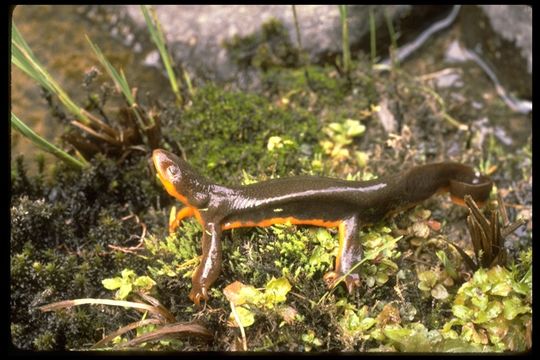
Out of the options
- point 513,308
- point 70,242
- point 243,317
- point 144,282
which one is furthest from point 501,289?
point 70,242

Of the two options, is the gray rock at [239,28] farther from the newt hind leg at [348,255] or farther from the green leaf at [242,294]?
the green leaf at [242,294]

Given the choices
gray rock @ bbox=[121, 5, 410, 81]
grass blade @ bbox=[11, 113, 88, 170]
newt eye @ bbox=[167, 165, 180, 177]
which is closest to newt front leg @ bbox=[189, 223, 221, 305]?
newt eye @ bbox=[167, 165, 180, 177]

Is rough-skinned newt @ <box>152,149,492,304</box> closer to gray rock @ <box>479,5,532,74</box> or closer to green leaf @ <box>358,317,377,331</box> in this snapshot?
green leaf @ <box>358,317,377,331</box>

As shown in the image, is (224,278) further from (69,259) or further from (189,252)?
(69,259)

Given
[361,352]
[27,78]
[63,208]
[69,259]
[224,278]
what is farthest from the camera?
[27,78]

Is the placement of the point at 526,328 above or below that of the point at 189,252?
below

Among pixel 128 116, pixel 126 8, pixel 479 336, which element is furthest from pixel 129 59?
pixel 479 336

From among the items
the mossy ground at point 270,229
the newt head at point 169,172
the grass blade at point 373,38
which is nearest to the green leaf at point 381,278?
the mossy ground at point 270,229
